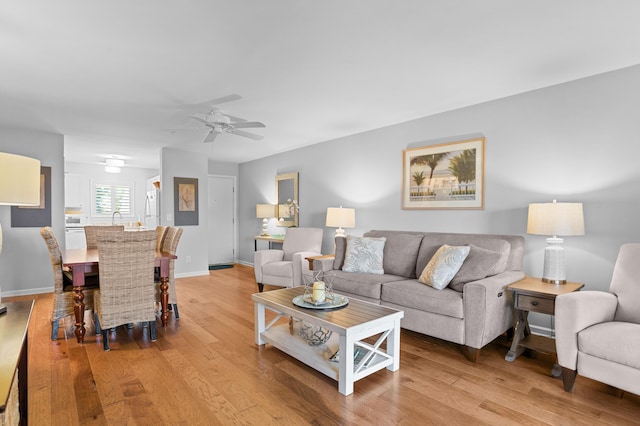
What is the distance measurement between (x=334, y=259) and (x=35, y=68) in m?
3.29

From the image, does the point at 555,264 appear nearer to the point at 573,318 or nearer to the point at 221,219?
the point at 573,318

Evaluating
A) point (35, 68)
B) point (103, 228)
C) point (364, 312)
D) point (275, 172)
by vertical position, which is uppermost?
point (35, 68)

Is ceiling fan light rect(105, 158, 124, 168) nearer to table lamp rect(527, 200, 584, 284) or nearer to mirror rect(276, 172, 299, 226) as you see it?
mirror rect(276, 172, 299, 226)

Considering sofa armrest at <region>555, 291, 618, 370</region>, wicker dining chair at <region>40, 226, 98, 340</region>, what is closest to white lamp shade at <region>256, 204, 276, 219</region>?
wicker dining chair at <region>40, 226, 98, 340</region>

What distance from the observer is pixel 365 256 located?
12.0ft

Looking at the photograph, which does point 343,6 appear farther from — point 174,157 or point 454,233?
point 174,157

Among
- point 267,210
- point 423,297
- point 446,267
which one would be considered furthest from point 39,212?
point 446,267

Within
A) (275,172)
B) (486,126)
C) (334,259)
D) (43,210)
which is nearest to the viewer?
(486,126)

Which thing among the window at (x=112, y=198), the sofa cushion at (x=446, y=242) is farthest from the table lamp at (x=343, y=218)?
the window at (x=112, y=198)

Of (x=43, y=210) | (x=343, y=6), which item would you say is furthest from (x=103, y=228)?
(x=343, y=6)

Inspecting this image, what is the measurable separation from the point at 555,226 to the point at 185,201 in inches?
219

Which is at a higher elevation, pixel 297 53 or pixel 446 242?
pixel 297 53

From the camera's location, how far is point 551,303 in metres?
2.47

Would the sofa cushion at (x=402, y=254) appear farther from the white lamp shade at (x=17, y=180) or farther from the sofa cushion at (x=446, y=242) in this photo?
the white lamp shade at (x=17, y=180)
